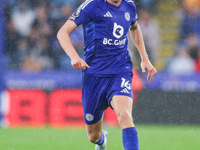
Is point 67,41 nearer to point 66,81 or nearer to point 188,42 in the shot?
point 66,81

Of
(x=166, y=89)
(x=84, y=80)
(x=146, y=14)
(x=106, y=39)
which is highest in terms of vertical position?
(x=146, y=14)

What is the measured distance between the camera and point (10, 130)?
793 centimetres

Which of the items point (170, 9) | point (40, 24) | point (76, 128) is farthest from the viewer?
point (170, 9)

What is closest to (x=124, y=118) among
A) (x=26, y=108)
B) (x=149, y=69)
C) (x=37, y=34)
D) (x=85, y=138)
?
(x=149, y=69)

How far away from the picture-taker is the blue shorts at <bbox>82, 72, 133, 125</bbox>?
3.96 metres

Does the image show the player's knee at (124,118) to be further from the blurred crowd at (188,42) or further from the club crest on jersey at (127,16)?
the blurred crowd at (188,42)

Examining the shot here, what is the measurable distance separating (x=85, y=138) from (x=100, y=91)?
9.49ft

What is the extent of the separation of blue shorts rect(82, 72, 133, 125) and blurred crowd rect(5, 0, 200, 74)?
203 inches

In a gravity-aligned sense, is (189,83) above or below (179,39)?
below

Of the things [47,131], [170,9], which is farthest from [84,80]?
[170,9]

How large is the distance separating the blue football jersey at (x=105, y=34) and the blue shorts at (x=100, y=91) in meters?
0.07

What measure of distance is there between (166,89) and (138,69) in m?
0.90

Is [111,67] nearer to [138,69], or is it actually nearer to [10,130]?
[10,130]

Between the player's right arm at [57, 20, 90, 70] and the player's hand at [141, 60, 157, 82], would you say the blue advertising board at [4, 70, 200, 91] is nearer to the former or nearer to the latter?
the player's hand at [141, 60, 157, 82]
